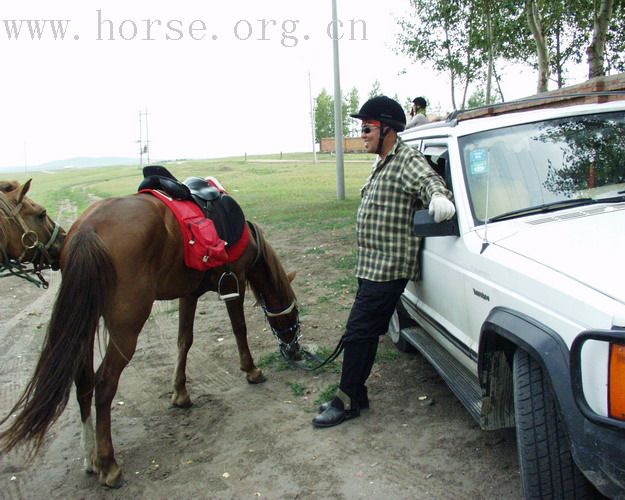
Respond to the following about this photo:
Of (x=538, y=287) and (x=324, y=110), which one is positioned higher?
(x=324, y=110)

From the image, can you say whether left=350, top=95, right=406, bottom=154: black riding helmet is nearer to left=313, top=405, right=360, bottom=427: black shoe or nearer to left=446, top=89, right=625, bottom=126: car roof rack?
left=446, top=89, right=625, bottom=126: car roof rack

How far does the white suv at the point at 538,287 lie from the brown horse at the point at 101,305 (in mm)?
1703

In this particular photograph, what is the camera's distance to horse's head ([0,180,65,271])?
3436mm

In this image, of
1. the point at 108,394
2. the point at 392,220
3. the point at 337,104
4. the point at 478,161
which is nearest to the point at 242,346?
the point at 108,394

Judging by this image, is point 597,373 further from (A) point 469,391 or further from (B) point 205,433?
(B) point 205,433

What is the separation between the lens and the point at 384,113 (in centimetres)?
356

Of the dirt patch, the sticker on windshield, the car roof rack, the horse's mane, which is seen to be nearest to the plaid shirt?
the sticker on windshield

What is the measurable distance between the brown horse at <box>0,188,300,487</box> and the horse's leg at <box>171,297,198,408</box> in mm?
514

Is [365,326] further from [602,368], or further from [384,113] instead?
[602,368]

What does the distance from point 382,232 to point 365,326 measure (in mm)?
643

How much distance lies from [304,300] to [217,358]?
6.19 ft

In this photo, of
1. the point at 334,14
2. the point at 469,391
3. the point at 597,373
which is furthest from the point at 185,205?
the point at 334,14

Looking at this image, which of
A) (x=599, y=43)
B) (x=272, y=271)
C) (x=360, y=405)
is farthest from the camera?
(x=599, y=43)

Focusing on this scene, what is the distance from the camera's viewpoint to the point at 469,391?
10.2ft
